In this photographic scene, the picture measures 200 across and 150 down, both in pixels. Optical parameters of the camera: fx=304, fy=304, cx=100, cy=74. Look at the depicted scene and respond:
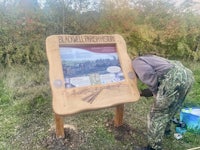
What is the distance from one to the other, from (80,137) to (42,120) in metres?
0.63

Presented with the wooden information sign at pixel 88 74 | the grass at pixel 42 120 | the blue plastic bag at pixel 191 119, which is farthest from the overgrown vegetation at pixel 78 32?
the wooden information sign at pixel 88 74

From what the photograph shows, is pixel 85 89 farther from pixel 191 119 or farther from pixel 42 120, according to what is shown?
pixel 191 119

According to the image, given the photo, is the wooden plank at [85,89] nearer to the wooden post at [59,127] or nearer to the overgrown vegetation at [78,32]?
the wooden post at [59,127]

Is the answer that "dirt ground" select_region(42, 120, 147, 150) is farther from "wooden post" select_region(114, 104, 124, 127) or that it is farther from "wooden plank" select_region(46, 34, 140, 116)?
"wooden plank" select_region(46, 34, 140, 116)

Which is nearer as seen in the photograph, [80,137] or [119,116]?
[80,137]

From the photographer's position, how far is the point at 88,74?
3.14m

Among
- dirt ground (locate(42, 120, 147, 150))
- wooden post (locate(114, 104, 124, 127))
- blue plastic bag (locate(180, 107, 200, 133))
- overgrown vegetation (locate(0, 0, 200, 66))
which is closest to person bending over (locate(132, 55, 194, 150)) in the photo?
dirt ground (locate(42, 120, 147, 150))

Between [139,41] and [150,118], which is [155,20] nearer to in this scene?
[139,41]

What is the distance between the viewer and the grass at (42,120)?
358 centimetres

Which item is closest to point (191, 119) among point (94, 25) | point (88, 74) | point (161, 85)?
point (161, 85)

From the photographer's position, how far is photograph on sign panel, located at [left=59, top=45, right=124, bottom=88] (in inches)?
120

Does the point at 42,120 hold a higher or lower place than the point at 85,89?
lower

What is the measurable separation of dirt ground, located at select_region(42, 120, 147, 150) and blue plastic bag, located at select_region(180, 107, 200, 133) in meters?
0.58

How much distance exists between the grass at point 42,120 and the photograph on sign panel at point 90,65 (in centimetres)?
85
